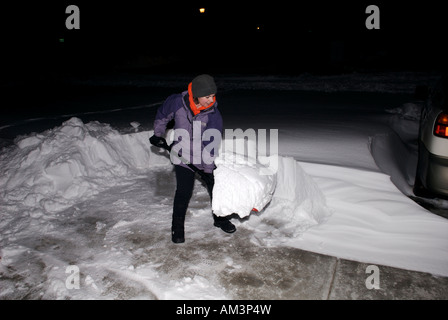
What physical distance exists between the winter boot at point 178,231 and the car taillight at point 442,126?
279 centimetres

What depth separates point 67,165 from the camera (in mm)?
4191

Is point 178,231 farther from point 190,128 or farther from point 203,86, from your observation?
point 203,86

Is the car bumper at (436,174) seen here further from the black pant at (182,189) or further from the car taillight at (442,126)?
the black pant at (182,189)

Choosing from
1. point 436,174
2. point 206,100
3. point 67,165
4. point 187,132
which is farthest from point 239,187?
point 67,165

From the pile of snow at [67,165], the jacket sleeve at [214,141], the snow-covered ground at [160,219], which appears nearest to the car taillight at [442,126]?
the snow-covered ground at [160,219]

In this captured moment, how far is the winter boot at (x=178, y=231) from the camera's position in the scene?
299 centimetres

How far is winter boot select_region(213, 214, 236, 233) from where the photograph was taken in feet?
10.3

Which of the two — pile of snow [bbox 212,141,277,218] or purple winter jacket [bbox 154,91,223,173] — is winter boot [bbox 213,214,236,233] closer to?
pile of snow [bbox 212,141,277,218]

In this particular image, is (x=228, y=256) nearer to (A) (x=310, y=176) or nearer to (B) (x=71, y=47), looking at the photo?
(A) (x=310, y=176)

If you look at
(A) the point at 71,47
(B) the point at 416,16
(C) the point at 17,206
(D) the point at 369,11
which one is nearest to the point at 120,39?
(A) the point at 71,47

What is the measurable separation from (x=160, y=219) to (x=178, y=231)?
0.49 meters
